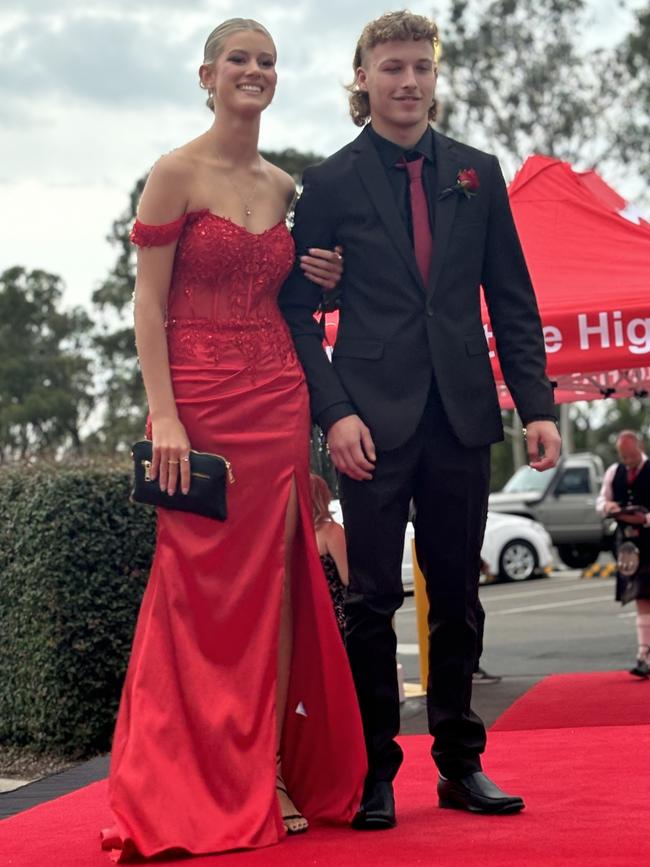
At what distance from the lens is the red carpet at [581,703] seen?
6.81 metres

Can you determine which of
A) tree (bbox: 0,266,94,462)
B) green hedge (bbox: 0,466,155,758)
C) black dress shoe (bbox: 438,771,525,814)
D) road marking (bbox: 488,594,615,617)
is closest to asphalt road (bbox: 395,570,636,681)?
road marking (bbox: 488,594,615,617)

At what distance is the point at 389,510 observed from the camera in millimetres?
3979

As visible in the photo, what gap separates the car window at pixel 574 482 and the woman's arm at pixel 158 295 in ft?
69.7

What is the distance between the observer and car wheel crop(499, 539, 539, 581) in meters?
20.8

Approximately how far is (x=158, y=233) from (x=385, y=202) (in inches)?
23.6

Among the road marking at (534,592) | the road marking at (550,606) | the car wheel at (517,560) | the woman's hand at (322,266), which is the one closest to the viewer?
the woman's hand at (322,266)

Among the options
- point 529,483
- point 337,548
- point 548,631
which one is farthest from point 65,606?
point 529,483

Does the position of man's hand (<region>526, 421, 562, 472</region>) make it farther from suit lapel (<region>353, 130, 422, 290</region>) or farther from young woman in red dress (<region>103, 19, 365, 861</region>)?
young woman in red dress (<region>103, 19, 365, 861</region>)

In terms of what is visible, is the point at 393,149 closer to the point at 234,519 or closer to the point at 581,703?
the point at 234,519

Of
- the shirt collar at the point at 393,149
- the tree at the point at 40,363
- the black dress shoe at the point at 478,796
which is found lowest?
the black dress shoe at the point at 478,796

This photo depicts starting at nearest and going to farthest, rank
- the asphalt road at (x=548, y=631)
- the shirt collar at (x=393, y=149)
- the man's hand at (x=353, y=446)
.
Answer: the man's hand at (x=353, y=446) → the shirt collar at (x=393, y=149) → the asphalt road at (x=548, y=631)

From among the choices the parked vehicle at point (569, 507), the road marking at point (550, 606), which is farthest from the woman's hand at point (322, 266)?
the parked vehicle at point (569, 507)

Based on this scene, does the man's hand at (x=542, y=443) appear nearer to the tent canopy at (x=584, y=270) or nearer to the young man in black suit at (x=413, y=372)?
the young man in black suit at (x=413, y=372)

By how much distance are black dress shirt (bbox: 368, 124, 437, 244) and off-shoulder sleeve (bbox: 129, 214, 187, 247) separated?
57 centimetres
